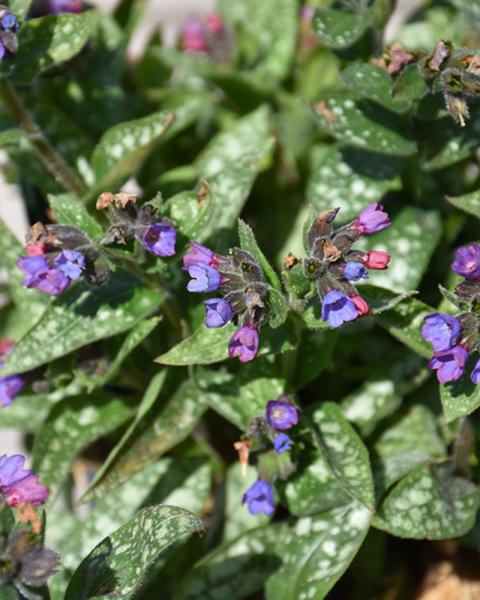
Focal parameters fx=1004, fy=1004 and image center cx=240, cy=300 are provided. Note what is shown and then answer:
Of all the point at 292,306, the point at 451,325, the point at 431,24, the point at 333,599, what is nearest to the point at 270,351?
the point at 292,306

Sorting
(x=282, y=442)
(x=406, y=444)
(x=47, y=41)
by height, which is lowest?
(x=406, y=444)

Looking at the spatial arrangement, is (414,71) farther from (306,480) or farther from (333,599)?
(333,599)

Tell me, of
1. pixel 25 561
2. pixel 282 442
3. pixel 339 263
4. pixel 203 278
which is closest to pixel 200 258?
pixel 203 278

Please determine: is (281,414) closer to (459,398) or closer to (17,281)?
(459,398)

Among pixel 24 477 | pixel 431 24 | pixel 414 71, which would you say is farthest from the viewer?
pixel 431 24

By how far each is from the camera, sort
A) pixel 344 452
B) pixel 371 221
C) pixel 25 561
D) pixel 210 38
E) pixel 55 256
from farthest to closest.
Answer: pixel 210 38, pixel 344 452, pixel 55 256, pixel 371 221, pixel 25 561

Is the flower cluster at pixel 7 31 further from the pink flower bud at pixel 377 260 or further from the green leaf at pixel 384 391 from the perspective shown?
the green leaf at pixel 384 391
